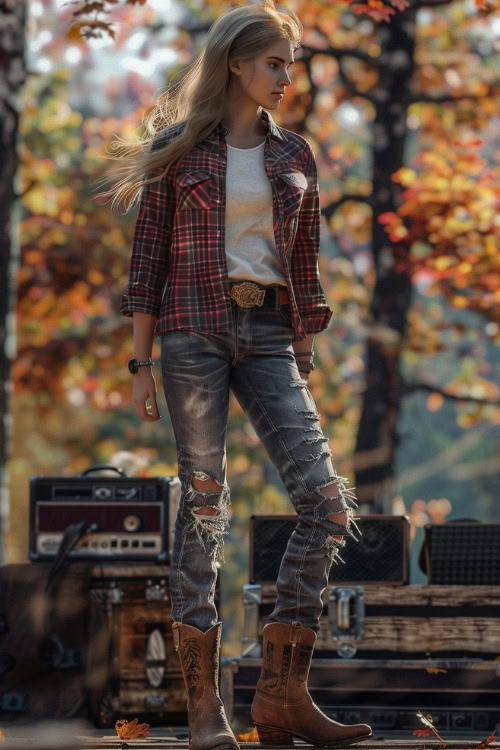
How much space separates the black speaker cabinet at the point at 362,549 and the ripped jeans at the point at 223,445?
6.93 ft

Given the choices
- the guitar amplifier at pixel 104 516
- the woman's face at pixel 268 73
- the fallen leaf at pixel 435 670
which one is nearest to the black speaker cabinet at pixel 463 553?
the fallen leaf at pixel 435 670

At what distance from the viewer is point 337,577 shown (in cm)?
666

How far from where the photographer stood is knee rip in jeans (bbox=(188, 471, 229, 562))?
14.5ft

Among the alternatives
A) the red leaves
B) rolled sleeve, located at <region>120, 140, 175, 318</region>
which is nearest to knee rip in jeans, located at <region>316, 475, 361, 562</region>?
rolled sleeve, located at <region>120, 140, 175, 318</region>

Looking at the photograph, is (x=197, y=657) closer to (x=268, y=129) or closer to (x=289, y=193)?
(x=289, y=193)

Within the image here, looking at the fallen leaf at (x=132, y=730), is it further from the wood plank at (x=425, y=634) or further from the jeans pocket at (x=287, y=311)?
the jeans pocket at (x=287, y=311)

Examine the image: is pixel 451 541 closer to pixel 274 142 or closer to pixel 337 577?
pixel 337 577

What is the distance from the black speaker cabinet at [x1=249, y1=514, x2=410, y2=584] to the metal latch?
14cm

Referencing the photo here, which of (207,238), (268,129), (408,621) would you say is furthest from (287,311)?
(408,621)

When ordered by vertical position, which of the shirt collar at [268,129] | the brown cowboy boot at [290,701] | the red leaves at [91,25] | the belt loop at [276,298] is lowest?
the brown cowboy boot at [290,701]

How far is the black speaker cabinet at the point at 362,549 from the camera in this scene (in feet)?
21.6

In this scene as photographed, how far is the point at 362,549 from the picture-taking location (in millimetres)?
6621

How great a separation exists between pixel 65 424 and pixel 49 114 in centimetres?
860

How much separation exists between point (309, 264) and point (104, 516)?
2297 mm
